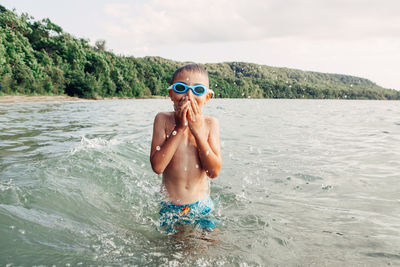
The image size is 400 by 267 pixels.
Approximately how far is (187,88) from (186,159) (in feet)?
2.45

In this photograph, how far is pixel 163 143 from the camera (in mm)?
3029

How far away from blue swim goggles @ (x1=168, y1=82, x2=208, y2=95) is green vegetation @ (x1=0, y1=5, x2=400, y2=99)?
35213 millimetres

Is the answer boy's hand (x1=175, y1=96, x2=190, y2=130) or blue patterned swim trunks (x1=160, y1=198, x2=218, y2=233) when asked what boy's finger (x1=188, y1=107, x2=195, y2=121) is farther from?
blue patterned swim trunks (x1=160, y1=198, x2=218, y2=233)

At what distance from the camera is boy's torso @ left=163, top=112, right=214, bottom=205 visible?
10.3 feet

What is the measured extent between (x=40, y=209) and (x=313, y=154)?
632 cm

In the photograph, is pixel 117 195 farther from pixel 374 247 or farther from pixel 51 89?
pixel 51 89

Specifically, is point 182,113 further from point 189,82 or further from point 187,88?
point 189,82

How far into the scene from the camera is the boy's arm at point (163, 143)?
2770 millimetres

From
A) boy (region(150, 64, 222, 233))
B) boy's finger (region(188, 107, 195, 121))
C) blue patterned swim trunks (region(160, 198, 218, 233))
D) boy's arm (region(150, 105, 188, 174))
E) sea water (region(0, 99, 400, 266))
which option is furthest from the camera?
blue patterned swim trunks (region(160, 198, 218, 233))

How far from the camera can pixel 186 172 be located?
316 cm

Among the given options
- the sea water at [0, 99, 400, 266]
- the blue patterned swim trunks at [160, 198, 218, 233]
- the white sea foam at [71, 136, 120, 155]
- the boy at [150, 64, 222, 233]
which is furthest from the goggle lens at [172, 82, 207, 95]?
the white sea foam at [71, 136, 120, 155]

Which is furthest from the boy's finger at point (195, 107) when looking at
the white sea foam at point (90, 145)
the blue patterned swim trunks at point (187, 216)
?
the white sea foam at point (90, 145)

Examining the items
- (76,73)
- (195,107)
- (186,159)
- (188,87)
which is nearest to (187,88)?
(188,87)

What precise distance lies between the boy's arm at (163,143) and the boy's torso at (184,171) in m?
0.06
